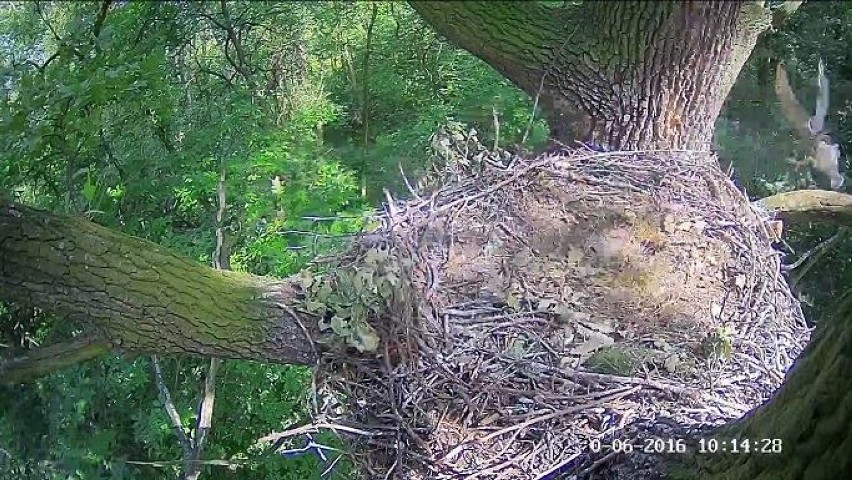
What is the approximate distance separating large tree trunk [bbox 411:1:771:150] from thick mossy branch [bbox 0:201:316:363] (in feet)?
1.84

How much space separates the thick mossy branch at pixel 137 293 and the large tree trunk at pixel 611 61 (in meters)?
0.56

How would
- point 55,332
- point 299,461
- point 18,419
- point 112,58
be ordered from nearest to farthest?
point 112,58
point 55,332
point 18,419
point 299,461

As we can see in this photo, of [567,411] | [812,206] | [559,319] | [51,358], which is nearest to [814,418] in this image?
[567,411]

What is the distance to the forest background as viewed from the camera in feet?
5.36

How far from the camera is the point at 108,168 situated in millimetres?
2084

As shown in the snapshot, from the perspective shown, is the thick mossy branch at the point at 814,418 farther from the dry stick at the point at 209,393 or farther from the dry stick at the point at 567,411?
the dry stick at the point at 209,393

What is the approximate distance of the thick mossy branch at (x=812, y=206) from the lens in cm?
184

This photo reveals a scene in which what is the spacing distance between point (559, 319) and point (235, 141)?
1.40 meters

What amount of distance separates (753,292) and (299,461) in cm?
187

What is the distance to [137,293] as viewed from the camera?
1.27 metres

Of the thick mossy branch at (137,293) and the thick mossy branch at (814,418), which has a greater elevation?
the thick mossy branch at (814,418)

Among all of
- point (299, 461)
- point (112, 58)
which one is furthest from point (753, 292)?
point (299, 461)

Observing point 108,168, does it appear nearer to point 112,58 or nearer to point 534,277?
point 112,58

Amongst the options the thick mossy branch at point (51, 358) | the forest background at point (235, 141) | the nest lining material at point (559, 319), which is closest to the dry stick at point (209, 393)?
the forest background at point (235, 141)
